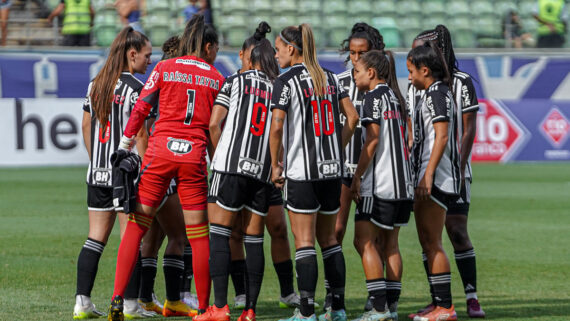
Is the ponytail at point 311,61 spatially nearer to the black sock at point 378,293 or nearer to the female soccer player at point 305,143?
the female soccer player at point 305,143

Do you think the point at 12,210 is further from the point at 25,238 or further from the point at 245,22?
the point at 245,22

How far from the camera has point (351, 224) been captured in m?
12.2

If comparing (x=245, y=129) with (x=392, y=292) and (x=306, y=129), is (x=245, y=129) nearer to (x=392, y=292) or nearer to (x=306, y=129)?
(x=306, y=129)

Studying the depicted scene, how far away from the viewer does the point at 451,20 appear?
24344 mm

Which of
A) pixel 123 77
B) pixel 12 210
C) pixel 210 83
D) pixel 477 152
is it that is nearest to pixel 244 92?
pixel 210 83

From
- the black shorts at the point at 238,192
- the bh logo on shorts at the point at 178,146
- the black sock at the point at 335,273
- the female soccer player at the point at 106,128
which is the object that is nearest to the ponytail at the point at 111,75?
the female soccer player at the point at 106,128

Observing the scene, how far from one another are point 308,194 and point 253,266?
2.16 ft

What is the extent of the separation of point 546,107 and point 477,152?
1.92 m

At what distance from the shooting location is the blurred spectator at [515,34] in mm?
23688

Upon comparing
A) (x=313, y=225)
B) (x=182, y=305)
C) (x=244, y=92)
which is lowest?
(x=182, y=305)

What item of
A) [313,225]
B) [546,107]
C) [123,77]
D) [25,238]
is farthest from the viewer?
[546,107]

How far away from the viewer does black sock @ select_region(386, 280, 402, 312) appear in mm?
6320

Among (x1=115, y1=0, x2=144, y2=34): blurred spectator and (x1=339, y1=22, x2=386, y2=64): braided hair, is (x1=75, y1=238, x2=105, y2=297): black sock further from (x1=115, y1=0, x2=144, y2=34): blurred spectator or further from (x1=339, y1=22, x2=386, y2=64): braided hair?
(x1=115, y1=0, x2=144, y2=34): blurred spectator

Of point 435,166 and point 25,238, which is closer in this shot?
point 435,166
